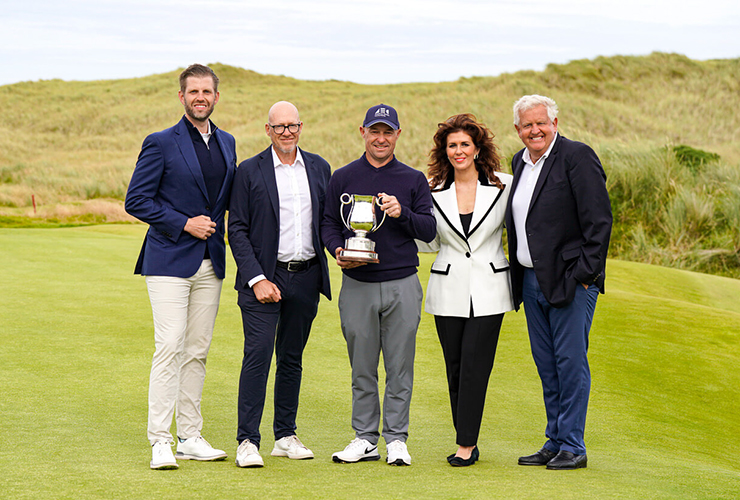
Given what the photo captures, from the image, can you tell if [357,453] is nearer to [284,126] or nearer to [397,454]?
[397,454]

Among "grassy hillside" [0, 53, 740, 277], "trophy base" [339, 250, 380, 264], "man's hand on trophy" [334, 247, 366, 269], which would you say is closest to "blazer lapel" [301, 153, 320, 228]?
"man's hand on trophy" [334, 247, 366, 269]

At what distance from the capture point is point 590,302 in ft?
13.3

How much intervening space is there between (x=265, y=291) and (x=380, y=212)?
30.3 inches

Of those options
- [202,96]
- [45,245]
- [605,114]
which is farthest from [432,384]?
[605,114]

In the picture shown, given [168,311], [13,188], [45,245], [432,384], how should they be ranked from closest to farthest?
[168,311]
[432,384]
[45,245]
[13,188]

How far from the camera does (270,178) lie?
4047 mm

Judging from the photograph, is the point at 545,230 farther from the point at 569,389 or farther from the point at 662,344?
the point at 662,344

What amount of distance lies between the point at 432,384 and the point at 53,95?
201 feet

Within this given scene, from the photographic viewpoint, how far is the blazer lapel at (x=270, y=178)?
13.2 ft

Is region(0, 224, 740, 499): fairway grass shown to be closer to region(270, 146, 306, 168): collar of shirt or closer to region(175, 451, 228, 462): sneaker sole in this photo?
region(175, 451, 228, 462): sneaker sole

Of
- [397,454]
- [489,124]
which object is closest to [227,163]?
[397,454]

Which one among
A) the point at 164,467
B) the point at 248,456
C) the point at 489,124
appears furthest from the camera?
the point at 489,124

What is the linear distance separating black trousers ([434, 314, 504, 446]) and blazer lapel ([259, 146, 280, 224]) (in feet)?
3.70

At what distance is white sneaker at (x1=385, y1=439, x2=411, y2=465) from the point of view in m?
3.85
